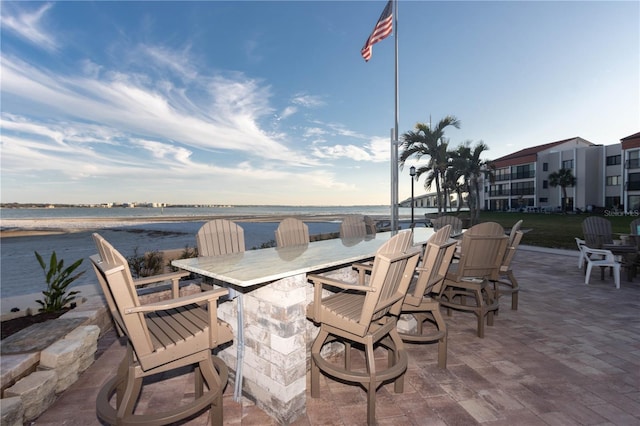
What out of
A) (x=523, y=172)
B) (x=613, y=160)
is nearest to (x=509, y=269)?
(x=613, y=160)

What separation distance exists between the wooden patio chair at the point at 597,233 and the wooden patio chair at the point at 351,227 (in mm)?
4986

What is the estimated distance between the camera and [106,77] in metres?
8.70

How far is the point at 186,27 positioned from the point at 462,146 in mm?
19215

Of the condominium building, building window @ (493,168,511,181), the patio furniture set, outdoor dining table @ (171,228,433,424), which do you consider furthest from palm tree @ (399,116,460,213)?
building window @ (493,168,511,181)

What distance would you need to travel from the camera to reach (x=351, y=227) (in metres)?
4.57

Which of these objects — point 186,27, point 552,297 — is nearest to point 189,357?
point 552,297

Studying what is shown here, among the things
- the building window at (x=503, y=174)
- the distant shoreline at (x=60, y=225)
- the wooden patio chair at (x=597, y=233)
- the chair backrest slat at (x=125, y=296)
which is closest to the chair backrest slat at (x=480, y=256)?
the chair backrest slat at (x=125, y=296)

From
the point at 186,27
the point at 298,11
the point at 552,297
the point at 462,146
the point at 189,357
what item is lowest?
the point at 552,297

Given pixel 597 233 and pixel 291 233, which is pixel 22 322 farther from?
pixel 597 233

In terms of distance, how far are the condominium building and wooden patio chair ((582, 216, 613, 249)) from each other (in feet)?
81.7

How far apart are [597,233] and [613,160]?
4114 cm

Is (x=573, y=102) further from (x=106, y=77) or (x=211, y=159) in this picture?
(x=211, y=159)

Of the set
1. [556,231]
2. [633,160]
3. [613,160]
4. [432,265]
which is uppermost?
[613,160]

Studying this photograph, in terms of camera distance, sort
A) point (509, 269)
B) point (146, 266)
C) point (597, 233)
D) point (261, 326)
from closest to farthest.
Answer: point (261, 326) → point (509, 269) → point (146, 266) → point (597, 233)
